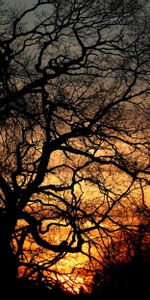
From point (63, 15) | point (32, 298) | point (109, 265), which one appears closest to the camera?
point (109, 265)

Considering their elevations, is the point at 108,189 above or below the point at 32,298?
above

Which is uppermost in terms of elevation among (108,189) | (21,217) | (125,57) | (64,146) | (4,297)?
(125,57)

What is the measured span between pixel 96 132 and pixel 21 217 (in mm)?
2895

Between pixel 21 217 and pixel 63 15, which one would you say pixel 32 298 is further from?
pixel 63 15

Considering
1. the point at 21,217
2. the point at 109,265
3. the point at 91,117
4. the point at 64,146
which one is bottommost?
the point at 109,265

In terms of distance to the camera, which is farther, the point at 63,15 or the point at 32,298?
the point at 32,298

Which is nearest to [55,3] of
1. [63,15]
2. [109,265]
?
[63,15]

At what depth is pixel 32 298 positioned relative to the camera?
1235cm

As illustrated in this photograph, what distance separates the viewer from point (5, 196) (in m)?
9.98

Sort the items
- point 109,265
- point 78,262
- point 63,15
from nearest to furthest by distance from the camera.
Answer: point 109,265 → point 63,15 → point 78,262

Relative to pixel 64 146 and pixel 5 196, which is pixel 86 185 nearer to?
pixel 64 146

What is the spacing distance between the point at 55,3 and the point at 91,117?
3.04 m

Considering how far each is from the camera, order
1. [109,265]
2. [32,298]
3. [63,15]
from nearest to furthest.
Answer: [109,265]
[63,15]
[32,298]

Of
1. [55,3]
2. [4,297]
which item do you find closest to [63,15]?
[55,3]
